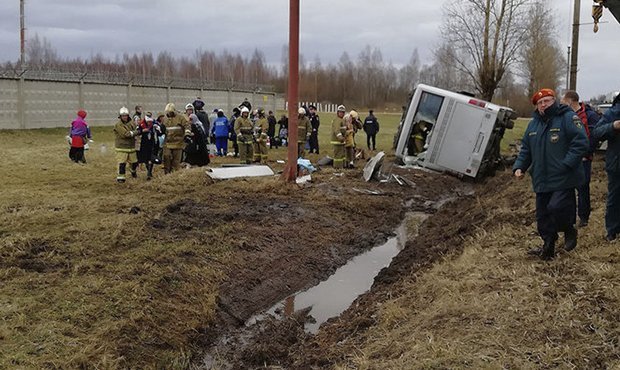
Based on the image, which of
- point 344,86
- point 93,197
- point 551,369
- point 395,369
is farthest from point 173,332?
point 344,86

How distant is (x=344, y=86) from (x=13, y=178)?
284 ft

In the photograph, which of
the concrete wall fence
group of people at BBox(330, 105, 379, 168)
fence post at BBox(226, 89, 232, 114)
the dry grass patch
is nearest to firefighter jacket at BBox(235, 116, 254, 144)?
group of people at BBox(330, 105, 379, 168)

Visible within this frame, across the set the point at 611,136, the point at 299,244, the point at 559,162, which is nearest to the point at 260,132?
the point at 299,244

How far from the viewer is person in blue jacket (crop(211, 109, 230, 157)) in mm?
19406

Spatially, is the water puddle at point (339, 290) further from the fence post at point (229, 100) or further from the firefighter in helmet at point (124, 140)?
the fence post at point (229, 100)

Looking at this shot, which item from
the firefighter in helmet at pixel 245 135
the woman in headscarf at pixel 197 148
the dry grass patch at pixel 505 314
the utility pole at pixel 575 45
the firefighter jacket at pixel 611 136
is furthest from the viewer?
the utility pole at pixel 575 45

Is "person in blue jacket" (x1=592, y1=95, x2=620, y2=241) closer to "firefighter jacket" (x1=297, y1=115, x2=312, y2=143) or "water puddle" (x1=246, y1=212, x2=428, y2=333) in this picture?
"water puddle" (x1=246, y1=212, x2=428, y2=333)

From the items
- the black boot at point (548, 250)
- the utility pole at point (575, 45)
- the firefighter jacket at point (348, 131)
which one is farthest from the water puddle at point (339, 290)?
the utility pole at point (575, 45)

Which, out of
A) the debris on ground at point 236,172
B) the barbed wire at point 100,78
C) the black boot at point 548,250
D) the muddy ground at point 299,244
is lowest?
the muddy ground at point 299,244

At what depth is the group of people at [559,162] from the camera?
5.74 m

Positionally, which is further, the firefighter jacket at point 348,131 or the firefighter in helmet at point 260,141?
the firefighter in helmet at point 260,141

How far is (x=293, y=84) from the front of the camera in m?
11.9

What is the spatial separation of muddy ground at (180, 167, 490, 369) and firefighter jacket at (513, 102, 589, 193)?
217 centimetres

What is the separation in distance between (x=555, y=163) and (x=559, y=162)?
39mm
